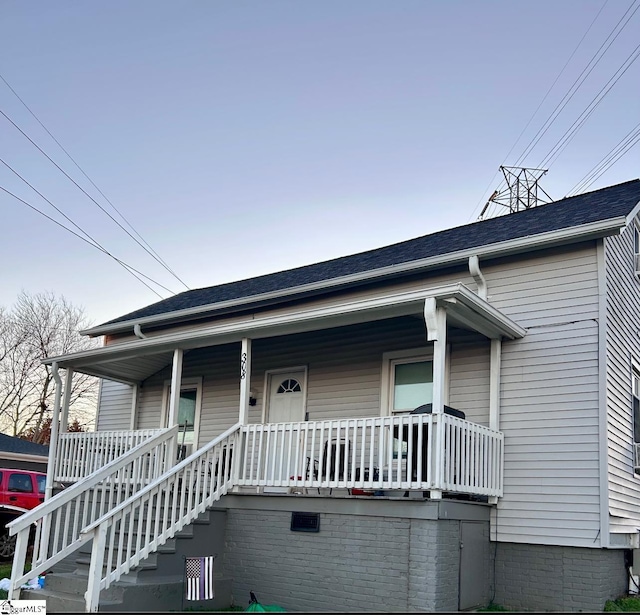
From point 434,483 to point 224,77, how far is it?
1185 cm

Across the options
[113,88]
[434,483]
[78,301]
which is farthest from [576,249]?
[78,301]

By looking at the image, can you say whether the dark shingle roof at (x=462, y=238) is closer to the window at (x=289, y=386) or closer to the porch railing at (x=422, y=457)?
the window at (x=289, y=386)

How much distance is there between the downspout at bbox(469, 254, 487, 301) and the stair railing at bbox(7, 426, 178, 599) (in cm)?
465

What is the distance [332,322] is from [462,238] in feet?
11.0

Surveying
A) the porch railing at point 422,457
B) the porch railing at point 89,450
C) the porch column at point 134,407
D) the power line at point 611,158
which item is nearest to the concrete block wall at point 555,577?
the porch railing at point 422,457

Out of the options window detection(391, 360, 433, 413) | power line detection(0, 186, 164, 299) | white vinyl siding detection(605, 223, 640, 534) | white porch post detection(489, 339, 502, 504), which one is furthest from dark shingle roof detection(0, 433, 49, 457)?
white vinyl siding detection(605, 223, 640, 534)

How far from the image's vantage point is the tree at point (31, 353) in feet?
117

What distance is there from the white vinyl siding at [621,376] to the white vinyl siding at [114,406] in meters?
8.84

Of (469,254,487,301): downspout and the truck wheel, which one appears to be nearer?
(469,254,487,301): downspout

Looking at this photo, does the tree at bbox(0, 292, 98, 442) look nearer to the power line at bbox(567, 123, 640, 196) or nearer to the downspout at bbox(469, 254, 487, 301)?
the power line at bbox(567, 123, 640, 196)

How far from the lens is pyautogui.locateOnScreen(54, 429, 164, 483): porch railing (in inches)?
419

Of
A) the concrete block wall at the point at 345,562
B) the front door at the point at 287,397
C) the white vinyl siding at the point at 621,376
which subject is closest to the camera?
the concrete block wall at the point at 345,562

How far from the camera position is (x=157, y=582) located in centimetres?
765

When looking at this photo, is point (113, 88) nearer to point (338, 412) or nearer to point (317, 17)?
point (317, 17)
